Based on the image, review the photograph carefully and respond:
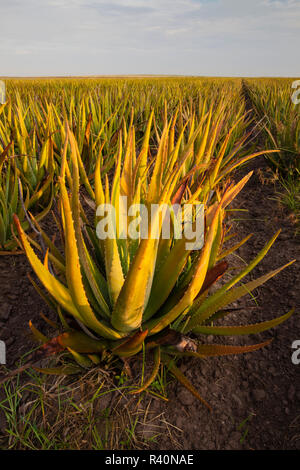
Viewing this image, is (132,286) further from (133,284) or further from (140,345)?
(140,345)

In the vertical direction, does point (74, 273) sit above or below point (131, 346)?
above

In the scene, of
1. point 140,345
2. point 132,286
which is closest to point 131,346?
point 140,345

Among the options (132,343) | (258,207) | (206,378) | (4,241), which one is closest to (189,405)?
(206,378)

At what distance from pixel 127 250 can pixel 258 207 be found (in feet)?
6.02

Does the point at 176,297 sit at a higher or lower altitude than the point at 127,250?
lower

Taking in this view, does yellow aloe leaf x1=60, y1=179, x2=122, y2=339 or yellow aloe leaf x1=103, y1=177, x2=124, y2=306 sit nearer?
yellow aloe leaf x1=60, y1=179, x2=122, y2=339

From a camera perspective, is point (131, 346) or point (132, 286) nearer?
point (132, 286)

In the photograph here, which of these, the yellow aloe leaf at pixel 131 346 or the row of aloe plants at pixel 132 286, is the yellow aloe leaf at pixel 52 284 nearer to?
the row of aloe plants at pixel 132 286

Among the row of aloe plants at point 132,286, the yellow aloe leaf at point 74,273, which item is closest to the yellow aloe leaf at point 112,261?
the row of aloe plants at point 132,286

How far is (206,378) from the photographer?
113 cm

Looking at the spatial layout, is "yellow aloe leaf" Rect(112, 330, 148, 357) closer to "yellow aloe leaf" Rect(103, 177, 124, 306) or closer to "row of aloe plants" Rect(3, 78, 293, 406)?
"row of aloe plants" Rect(3, 78, 293, 406)

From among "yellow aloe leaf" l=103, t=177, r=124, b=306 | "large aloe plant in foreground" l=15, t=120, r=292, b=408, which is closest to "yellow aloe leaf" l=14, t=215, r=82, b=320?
"large aloe plant in foreground" l=15, t=120, r=292, b=408

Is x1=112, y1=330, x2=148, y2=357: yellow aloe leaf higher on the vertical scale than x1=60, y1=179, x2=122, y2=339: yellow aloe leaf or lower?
lower
